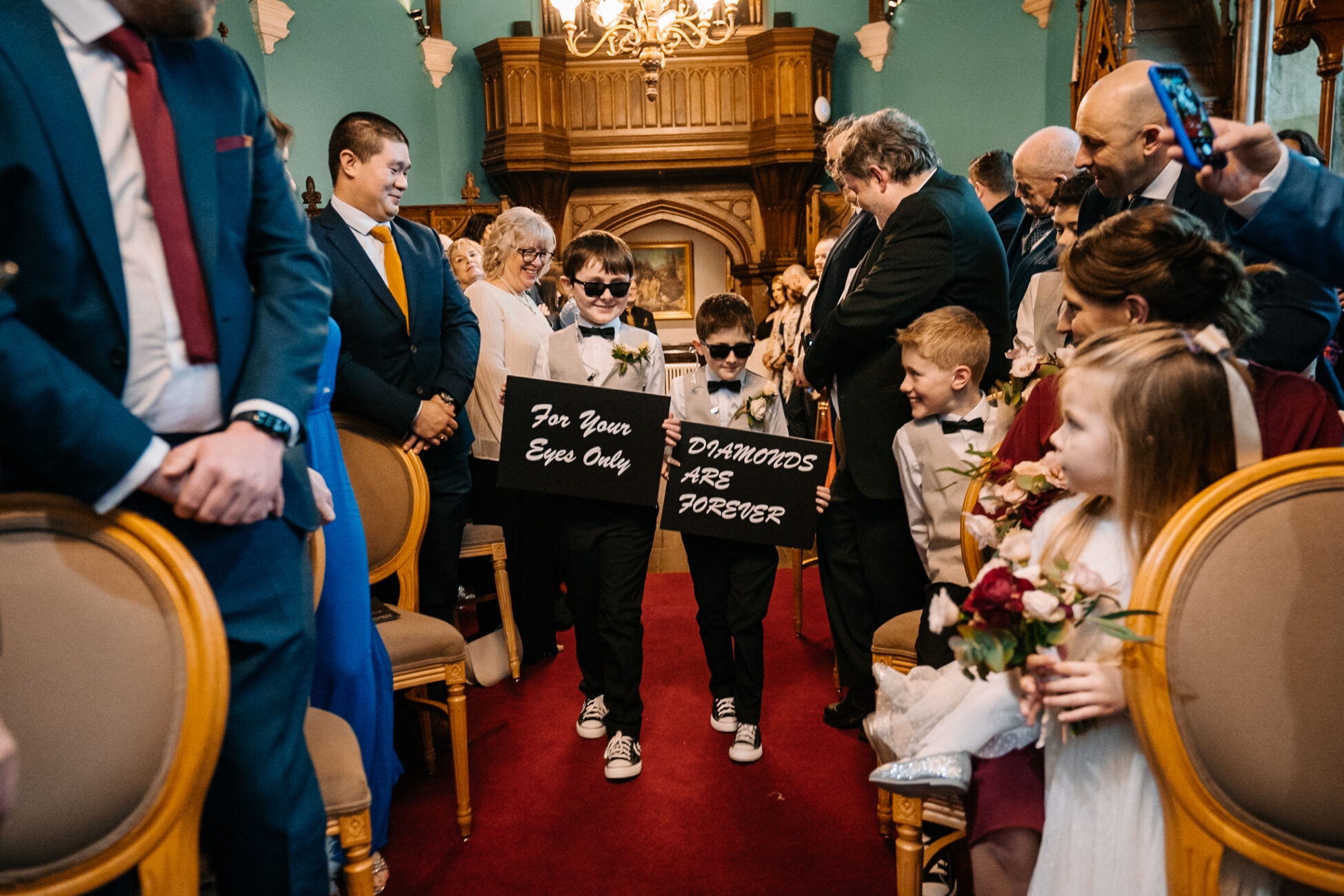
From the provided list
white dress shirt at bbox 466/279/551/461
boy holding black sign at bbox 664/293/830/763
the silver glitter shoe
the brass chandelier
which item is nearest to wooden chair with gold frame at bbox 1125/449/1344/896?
the silver glitter shoe

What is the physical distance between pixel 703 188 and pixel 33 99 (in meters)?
10.5

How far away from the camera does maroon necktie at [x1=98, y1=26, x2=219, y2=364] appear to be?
47.1 inches

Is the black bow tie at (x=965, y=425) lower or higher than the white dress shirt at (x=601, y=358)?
lower

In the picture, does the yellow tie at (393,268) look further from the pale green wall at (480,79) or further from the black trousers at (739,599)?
the pale green wall at (480,79)

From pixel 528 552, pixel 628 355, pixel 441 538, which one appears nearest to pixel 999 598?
pixel 628 355

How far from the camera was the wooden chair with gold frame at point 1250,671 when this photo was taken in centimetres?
113

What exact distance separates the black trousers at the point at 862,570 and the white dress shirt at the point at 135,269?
1.96 metres

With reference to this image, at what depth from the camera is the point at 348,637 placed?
1984 millimetres

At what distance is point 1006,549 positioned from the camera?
1336mm

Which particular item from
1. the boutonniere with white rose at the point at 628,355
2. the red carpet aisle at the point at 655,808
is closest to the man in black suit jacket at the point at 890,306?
the red carpet aisle at the point at 655,808

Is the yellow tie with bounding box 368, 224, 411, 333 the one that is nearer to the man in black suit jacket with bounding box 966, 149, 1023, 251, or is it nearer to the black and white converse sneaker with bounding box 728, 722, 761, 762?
the black and white converse sneaker with bounding box 728, 722, 761, 762

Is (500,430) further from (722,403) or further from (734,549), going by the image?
(734,549)

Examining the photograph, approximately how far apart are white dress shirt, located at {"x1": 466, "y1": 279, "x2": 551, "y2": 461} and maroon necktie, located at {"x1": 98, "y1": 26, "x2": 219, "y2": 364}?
245cm

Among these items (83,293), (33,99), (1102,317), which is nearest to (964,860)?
(1102,317)
